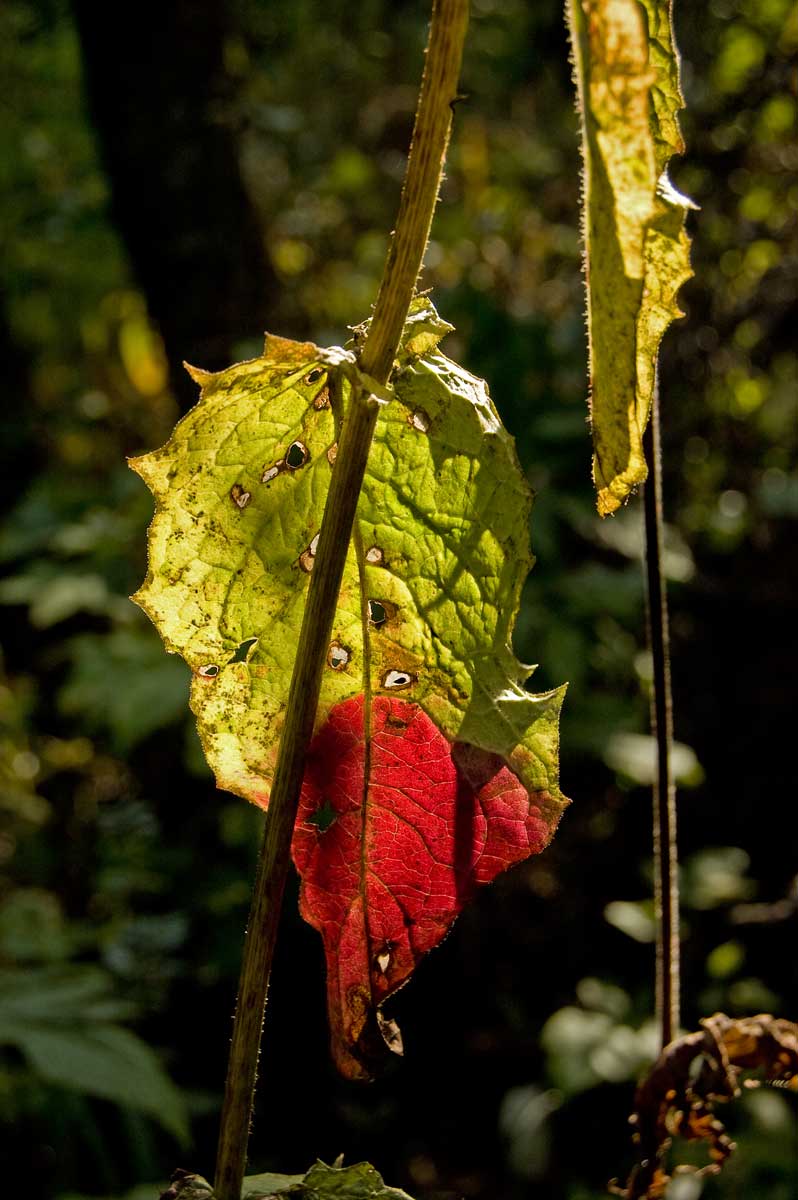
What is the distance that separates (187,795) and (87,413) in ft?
4.81

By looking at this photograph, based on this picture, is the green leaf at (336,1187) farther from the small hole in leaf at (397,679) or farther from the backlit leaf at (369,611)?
the small hole in leaf at (397,679)

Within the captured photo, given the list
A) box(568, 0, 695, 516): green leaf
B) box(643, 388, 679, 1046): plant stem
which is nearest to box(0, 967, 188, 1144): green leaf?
box(643, 388, 679, 1046): plant stem

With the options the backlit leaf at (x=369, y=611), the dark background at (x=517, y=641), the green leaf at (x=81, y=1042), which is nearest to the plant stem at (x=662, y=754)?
the backlit leaf at (x=369, y=611)

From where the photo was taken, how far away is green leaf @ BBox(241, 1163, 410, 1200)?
458 mm

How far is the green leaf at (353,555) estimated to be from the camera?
0.43m

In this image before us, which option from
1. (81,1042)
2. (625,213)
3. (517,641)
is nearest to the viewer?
(625,213)

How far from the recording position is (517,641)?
7.16ft

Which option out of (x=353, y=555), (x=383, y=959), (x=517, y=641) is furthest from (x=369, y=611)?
(x=517, y=641)

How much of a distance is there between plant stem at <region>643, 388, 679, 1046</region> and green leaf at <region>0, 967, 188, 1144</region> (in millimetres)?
1467

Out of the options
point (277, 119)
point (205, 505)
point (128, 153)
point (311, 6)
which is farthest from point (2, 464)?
point (205, 505)

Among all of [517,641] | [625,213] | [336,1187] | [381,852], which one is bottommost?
[517,641]

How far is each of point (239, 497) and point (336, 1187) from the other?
308 mm

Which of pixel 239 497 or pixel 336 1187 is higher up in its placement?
pixel 239 497

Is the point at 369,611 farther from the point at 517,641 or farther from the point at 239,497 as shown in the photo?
the point at 517,641
